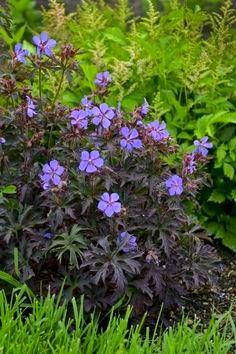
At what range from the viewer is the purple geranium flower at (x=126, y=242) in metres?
3.22

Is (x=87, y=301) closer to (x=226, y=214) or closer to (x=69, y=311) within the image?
(x=69, y=311)

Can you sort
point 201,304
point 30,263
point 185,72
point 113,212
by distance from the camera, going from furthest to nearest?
point 185,72
point 201,304
point 30,263
point 113,212

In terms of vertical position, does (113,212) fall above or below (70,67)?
below

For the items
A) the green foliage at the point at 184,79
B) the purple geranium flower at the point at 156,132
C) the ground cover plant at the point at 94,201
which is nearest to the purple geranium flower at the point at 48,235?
the ground cover plant at the point at 94,201

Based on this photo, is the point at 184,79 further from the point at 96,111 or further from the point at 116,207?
the point at 116,207

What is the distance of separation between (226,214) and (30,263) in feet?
4.49

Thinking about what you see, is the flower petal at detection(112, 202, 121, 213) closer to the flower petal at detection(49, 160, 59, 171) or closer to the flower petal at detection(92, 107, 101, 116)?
the flower petal at detection(49, 160, 59, 171)

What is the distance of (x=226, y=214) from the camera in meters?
4.41

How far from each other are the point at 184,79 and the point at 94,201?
3.77 ft

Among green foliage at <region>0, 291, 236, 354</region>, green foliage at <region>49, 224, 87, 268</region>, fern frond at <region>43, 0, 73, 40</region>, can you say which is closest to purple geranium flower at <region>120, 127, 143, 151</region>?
green foliage at <region>49, 224, 87, 268</region>

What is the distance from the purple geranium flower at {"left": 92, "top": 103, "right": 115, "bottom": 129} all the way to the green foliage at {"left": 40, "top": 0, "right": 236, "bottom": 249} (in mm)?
724

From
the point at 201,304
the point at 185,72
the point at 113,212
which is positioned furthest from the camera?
the point at 185,72

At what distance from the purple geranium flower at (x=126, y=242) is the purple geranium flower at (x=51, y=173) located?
34 cm

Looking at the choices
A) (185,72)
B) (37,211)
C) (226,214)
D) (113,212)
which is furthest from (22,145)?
(226,214)
